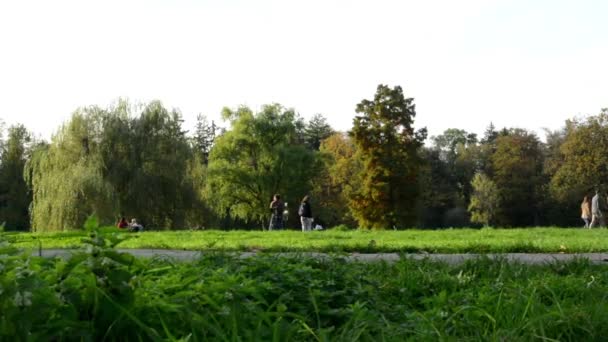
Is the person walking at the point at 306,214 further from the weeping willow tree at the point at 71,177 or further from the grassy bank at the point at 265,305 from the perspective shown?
the grassy bank at the point at 265,305

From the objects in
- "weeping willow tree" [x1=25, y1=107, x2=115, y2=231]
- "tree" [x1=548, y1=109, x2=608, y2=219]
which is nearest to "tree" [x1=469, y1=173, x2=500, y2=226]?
"tree" [x1=548, y1=109, x2=608, y2=219]

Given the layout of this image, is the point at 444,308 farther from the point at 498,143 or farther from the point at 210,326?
the point at 498,143

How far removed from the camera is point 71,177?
114 feet

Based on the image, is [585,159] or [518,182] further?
[518,182]

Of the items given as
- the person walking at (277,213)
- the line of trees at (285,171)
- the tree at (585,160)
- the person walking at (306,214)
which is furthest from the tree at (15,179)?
the tree at (585,160)

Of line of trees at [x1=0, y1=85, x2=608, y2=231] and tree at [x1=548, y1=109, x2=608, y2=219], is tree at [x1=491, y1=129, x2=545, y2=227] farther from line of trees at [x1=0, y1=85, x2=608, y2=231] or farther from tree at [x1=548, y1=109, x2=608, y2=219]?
tree at [x1=548, y1=109, x2=608, y2=219]

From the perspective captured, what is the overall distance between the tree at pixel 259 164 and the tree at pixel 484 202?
92.8ft

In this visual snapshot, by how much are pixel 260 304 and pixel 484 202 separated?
84.4m

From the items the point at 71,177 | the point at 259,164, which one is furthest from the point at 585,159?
the point at 71,177

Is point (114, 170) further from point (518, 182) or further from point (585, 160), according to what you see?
point (518, 182)

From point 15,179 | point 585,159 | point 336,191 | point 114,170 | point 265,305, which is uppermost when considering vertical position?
point 585,159

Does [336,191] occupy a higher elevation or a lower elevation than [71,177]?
higher

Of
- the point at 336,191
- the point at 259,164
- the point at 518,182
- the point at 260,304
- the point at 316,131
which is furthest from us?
the point at 316,131

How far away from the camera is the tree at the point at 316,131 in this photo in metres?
104
